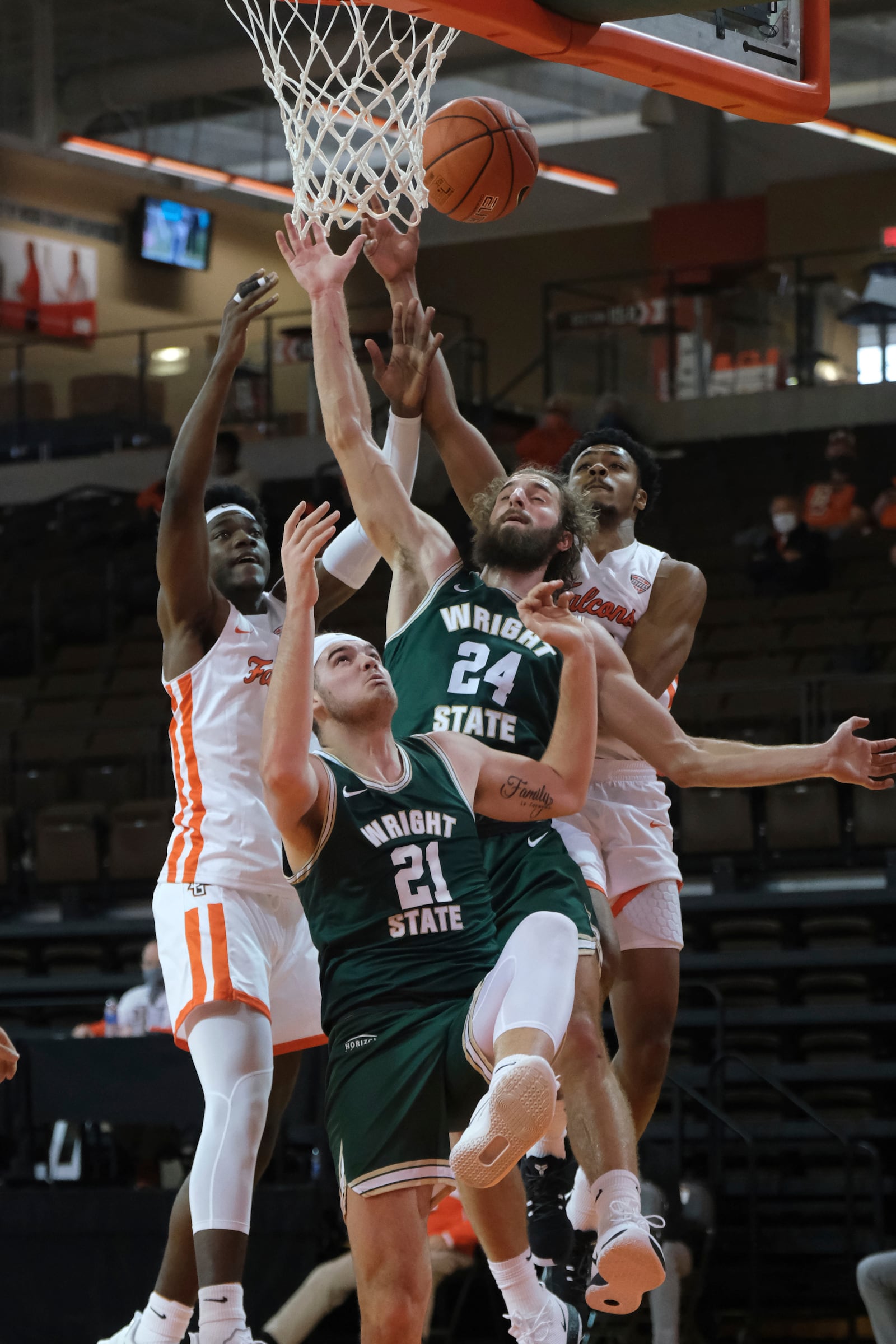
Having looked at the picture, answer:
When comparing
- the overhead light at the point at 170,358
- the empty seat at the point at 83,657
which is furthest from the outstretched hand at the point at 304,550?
the overhead light at the point at 170,358

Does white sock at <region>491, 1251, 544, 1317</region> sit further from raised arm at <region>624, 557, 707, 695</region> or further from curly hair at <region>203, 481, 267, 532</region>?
curly hair at <region>203, 481, 267, 532</region>

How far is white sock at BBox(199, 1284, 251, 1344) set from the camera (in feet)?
15.3

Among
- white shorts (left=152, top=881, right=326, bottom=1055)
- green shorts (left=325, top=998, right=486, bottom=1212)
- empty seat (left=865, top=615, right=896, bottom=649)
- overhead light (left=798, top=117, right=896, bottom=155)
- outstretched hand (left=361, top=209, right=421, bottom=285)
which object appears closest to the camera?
green shorts (left=325, top=998, right=486, bottom=1212)

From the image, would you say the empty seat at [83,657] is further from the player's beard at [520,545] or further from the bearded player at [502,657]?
the player's beard at [520,545]

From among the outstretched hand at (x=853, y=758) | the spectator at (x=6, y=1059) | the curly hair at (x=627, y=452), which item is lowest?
the spectator at (x=6, y=1059)

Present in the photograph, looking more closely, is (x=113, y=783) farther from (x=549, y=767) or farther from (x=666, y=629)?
(x=549, y=767)

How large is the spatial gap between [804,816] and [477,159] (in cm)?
682

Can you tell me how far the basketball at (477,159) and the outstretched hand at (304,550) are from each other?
1.65 metres

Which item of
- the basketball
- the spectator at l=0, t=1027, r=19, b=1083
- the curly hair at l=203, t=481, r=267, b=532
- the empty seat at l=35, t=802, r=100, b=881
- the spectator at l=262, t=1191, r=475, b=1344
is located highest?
the basketball

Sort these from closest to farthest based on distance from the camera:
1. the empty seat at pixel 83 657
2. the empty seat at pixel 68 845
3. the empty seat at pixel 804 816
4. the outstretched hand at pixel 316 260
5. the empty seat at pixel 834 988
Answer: the outstretched hand at pixel 316 260 → the empty seat at pixel 834 988 → the empty seat at pixel 804 816 → the empty seat at pixel 68 845 → the empty seat at pixel 83 657

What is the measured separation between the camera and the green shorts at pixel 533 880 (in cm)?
488

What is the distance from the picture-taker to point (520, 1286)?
4762 millimetres

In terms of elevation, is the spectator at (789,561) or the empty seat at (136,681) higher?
the spectator at (789,561)

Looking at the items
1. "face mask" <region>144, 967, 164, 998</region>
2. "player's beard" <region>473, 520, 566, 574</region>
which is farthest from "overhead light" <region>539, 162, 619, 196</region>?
"player's beard" <region>473, 520, 566, 574</region>
